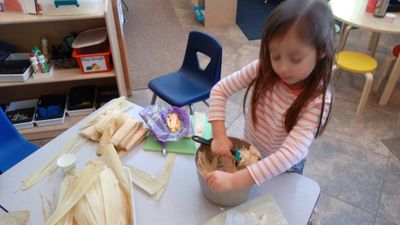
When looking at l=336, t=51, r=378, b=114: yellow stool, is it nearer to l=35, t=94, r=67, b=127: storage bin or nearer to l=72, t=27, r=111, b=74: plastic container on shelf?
l=72, t=27, r=111, b=74: plastic container on shelf

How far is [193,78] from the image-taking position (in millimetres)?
1933

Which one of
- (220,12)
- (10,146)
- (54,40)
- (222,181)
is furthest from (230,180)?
(220,12)

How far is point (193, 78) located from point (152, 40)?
4.71 feet

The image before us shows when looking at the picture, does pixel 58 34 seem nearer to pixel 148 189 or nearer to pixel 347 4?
pixel 148 189

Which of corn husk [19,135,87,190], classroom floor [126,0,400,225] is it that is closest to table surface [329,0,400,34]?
classroom floor [126,0,400,225]

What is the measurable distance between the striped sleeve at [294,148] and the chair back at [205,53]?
991 millimetres

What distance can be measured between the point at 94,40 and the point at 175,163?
124cm

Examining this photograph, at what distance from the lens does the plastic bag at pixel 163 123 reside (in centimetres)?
99

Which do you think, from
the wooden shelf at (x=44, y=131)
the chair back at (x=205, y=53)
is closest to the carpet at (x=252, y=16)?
→ the chair back at (x=205, y=53)

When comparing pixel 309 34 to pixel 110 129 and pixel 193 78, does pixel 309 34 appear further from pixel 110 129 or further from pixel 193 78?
pixel 193 78

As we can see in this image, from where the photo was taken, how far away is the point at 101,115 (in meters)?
1.09

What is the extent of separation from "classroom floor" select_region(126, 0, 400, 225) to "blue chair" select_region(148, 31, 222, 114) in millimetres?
408

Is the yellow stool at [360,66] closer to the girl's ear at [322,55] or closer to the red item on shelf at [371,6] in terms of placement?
the red item on shelf at [371,6]

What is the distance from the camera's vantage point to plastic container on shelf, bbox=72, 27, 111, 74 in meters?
1.82
